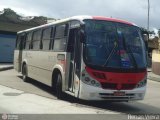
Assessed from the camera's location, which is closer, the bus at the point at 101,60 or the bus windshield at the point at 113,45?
the bus at the point at 101,60

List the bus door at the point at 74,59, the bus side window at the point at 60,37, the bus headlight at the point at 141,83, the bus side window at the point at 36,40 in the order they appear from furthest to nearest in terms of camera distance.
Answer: the bus side window at the point at 36,40, the bus side window at the point at 60,37, the bus headlight at the point at 141,83, the bus door at the point at 74,59

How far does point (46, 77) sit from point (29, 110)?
5.18 m

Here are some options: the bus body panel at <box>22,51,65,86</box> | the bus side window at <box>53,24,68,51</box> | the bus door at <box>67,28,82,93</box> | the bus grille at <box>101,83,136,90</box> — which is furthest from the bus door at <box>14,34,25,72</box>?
the bus grille at <box>101,83,136,90</box>

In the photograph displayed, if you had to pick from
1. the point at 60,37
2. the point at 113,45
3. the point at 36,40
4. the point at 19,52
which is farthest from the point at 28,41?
the point at 113,45

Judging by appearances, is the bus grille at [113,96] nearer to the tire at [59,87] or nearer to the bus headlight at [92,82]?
the bus headlight at [92,82]

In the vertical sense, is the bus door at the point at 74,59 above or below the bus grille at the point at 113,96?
above

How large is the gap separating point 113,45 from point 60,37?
2736 mm

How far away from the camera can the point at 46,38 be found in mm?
16922

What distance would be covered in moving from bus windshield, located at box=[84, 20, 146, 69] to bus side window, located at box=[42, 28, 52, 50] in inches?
153

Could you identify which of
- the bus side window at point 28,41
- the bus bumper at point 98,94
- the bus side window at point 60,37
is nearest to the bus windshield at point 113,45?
the bus bumper at point 98,94

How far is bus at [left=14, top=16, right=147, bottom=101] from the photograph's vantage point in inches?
489

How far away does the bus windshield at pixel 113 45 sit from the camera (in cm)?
1256

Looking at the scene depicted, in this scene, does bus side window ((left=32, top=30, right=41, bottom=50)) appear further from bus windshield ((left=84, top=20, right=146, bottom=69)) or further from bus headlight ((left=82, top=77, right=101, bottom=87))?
bus headlight ((left=82, top=77, right=101, bottom=87))

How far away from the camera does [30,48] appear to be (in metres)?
20.0
